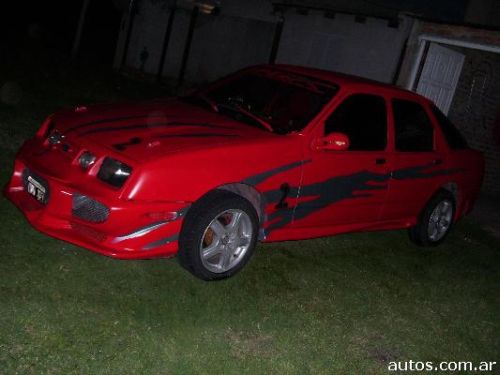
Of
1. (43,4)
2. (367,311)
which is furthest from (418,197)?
(43,4)

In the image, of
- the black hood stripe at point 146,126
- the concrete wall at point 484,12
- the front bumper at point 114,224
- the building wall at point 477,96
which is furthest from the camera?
the concrete wall at point 484,12

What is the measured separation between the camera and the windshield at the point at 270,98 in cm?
475

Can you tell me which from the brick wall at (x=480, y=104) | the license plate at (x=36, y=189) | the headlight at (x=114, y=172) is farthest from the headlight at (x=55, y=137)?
the brick wall at (x=480, y=104)

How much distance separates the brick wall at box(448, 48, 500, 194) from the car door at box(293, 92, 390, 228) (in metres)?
6.99

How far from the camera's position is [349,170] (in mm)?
4941

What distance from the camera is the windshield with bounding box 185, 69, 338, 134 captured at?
4746mm

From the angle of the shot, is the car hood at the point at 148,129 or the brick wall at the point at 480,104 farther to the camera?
the brick wall at the point at 480,104

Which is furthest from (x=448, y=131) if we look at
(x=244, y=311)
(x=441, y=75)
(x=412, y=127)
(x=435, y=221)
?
(x=441, y=75)

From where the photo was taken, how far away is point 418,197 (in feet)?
19.4

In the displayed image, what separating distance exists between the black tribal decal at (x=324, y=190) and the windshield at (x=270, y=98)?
1.56 ft

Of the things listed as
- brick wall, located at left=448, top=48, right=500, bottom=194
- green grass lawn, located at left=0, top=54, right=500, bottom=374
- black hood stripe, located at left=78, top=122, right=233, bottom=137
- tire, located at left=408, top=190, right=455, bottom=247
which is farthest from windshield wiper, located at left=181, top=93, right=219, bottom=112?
brick wall, located at left=448, top=48, right=500, bottom=194

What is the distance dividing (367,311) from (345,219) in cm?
100

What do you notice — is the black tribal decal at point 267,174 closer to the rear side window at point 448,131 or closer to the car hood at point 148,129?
the car hood at point 148,129

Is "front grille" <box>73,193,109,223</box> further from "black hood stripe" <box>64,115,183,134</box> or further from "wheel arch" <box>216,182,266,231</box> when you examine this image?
"wheel arch" <box>216,182,266,231</box>
